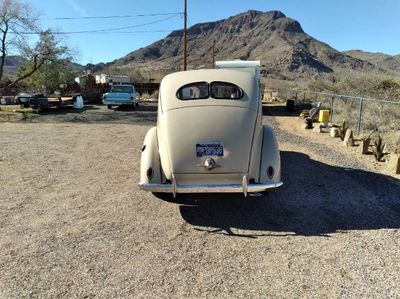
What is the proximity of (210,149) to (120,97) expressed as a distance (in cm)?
1978

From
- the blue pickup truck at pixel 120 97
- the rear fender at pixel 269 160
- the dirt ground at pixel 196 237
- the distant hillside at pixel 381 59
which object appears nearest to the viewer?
the dirt ground at pixel 196 237

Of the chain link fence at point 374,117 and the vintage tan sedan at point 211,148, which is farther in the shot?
the chain link fence at point 374,117

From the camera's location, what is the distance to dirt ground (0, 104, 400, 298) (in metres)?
3.60

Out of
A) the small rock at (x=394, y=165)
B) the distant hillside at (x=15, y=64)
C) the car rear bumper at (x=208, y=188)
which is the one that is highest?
the distant hillside at (x=15, y=64)

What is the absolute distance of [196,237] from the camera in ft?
15.5

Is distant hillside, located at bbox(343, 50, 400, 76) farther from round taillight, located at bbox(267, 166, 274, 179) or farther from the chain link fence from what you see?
round taillight, located at bbox(267, 166, 274, 179)

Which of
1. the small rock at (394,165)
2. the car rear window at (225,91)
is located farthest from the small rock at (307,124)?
the car rear window at (225,91)

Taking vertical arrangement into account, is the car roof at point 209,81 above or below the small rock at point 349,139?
above

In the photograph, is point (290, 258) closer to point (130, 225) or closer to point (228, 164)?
point (228, 164)

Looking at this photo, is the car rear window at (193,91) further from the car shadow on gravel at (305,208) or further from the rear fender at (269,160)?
the car shadow on gravel at (305,208)

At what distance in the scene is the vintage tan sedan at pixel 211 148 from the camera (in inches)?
200

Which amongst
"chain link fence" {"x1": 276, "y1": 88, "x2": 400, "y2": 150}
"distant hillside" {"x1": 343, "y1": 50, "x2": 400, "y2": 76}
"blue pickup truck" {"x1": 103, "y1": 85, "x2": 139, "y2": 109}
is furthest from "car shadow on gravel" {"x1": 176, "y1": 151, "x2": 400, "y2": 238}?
"distant hillside" {"x1": 343, "y1": 50, "x2": 400, "y2": 76}

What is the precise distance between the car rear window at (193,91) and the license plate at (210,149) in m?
0.85

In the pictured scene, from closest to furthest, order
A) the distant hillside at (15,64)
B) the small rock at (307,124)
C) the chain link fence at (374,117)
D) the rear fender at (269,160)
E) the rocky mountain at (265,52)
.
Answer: the rear fender at (269,160)
the chain link fence at (374,117)
the small rock at (307,124)
the distant hillside at (15,64)
the rocky mountain at (265,52)
